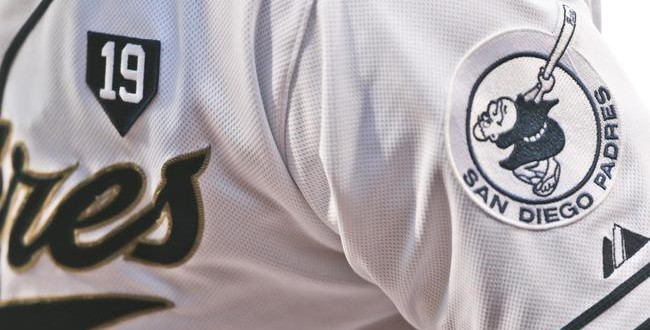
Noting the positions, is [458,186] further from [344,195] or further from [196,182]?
[196,182]

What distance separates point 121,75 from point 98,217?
94 millimetres

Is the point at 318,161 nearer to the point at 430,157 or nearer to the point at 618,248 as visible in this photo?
the point at 430,157

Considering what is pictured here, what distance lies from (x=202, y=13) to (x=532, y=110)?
21 centimetres

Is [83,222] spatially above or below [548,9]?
below

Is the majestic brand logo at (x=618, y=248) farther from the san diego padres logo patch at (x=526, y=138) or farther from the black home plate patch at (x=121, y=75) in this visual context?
the black home plate patch at (x=121, y=75)

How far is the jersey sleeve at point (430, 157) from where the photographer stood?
1.80 feet

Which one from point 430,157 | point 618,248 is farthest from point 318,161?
point 618,248

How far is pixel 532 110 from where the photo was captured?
21.6 inches

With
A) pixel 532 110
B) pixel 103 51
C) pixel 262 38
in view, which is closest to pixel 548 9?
pixel 532 110

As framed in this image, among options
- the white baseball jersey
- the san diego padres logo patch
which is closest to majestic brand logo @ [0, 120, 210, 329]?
the white baseball jersey

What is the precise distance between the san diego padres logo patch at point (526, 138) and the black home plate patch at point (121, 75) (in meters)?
0.20

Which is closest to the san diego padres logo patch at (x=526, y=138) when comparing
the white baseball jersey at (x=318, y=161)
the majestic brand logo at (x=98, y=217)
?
the white baseball jersey at (x=318, y=161)

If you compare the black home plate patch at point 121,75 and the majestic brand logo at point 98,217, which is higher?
the black home plate patch at point 121,75

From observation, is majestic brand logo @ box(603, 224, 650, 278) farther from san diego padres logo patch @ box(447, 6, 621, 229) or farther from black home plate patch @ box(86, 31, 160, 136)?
black home plate patch @ box(86, 31, 160, 136)
